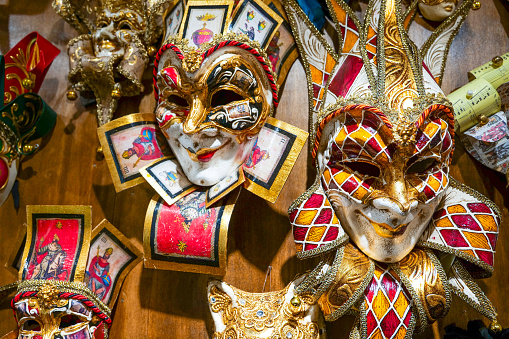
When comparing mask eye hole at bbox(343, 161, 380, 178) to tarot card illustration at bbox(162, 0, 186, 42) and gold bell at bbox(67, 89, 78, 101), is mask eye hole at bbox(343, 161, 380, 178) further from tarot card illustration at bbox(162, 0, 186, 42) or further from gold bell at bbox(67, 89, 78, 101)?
gold bell at bbox(67, 89, 78, 101)

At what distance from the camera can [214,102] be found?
1.51 meters

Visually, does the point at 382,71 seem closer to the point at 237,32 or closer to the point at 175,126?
the point at 237,32

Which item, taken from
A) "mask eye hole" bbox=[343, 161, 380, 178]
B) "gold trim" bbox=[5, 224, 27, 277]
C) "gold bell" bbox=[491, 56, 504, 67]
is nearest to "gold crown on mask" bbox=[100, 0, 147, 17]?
"gold trim" bbox=[5, 224, 27, 277]

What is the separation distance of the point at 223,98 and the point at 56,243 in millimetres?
565

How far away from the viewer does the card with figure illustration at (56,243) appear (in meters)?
1.52

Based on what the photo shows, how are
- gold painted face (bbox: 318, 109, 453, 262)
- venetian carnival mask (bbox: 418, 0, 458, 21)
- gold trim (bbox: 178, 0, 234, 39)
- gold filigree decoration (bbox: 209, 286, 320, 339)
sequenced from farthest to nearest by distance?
venetian carnival mask (bbox: 418, 0, 458, 21), gold trim (bbox: 178, 0, 234, 39), gold filigree decoration (bbox: 209, 286, 320, 339), gold painted face (bbox: 318, 109, 453, 262)

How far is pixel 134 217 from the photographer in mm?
1709

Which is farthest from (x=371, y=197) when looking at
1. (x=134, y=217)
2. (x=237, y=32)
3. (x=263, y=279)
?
(x=134, y=217)

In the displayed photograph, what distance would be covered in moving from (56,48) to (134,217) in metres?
0.55

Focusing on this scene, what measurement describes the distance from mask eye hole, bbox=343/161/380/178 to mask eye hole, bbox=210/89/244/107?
33cm

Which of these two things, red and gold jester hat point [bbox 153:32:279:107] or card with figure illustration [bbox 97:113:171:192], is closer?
red and gold jester hat point [bbox 153:32:279:107]


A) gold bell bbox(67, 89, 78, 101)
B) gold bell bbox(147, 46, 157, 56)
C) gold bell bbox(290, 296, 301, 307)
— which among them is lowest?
gold bell bbox(290, 296, 301, 307)

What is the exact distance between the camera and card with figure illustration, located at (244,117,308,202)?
1522 millimetres

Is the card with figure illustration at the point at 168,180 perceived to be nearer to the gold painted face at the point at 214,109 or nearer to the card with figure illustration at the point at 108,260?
the gold painted face at the point at 214,109
